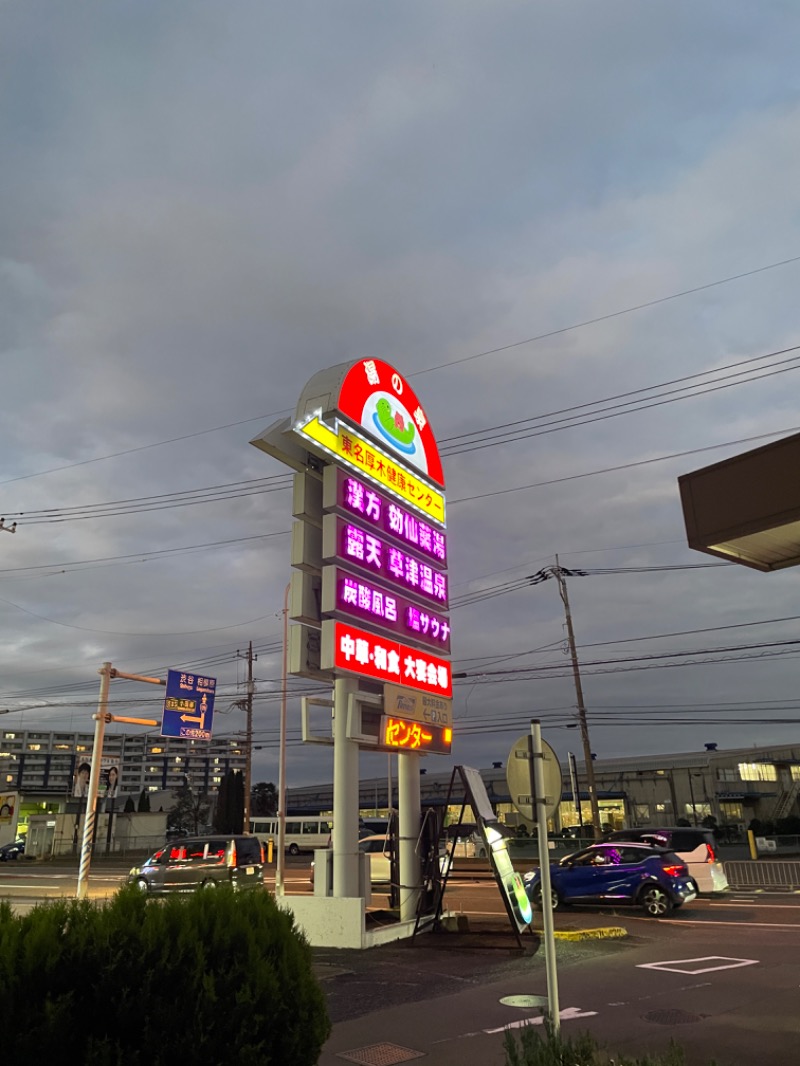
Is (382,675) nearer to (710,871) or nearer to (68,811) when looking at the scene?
(710,871)

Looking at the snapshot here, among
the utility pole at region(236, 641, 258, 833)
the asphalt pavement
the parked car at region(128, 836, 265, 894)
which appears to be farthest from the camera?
the utility pole at region(236, 641, 258, 833)

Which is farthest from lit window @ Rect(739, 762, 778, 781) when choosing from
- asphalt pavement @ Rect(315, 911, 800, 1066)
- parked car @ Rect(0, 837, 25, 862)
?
parked car @ Rect(0, 837, 25, 862)

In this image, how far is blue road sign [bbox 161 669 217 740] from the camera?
29.8 meters

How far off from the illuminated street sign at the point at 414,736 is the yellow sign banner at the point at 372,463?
5088 mm

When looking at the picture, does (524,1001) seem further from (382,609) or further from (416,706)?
(382,609)

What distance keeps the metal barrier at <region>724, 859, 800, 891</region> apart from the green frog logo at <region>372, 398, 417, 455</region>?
18.2m

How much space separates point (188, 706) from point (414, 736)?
54.7ft

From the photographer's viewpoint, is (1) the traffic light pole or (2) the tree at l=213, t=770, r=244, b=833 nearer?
(1) the traffic light pole

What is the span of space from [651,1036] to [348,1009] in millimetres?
3708

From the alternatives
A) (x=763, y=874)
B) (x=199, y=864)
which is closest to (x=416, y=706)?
(x=199, y=864)

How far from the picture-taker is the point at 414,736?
16.6m

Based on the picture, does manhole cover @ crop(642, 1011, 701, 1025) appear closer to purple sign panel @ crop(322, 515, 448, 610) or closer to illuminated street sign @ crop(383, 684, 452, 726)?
illuminated street sign @ crop(383, 684, 452, 726)

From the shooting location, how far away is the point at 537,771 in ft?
27.4

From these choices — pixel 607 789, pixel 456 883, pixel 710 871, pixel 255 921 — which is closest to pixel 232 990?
pixel 255 921
